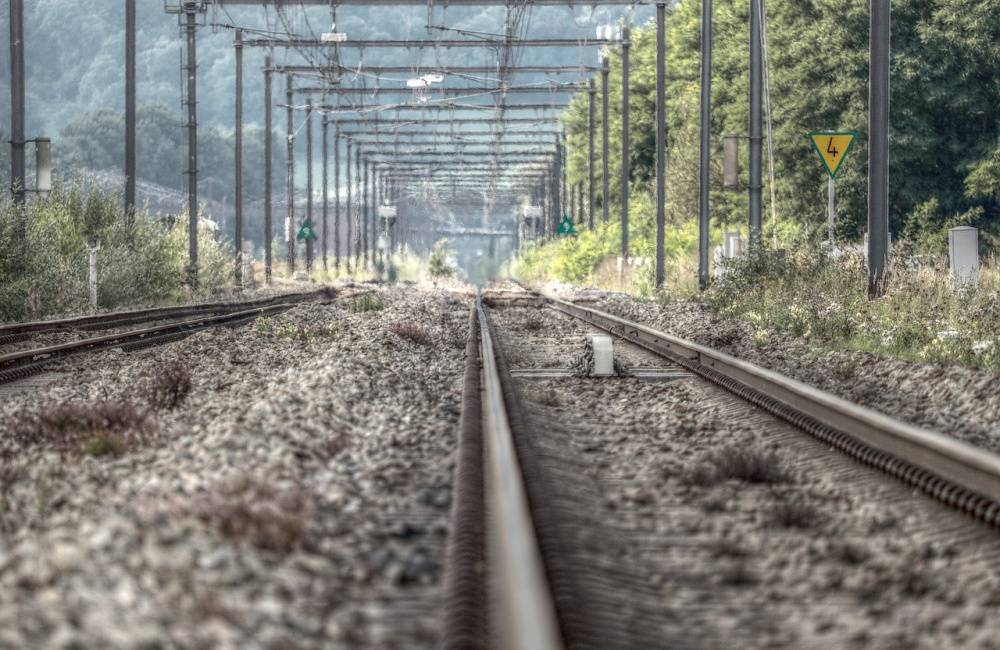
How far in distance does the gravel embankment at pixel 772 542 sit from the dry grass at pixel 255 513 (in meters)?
1.20

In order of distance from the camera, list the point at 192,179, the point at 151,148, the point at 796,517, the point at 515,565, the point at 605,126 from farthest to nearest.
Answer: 1. the point at 151,148
2. the point at 605,126
3. the point at 192,179
4. the point at 796,517
5. the point at 515,565

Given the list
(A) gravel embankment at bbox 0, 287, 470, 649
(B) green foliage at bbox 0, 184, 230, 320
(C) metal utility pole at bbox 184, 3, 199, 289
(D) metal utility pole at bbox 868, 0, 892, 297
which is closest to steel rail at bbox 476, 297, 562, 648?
(A) gravel embankment at bbox 0, 287, 470, 649

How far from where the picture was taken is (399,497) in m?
6.12

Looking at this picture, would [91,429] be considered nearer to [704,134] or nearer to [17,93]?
[17,93]

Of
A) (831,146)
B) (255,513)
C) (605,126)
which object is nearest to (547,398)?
(255,513)

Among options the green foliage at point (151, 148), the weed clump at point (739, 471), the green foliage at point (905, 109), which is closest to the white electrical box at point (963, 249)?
the weed clump at point (739, 471)

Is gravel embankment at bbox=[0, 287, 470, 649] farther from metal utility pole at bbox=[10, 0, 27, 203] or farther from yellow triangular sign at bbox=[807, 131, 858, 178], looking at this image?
metal utility pole at bbox=[10, 0, 27, 203]

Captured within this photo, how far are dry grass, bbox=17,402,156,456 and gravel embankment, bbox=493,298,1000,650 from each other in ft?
8.26

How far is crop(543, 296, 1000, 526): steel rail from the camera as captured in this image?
609 cm

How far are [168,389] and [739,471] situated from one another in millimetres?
5469

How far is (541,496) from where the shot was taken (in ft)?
20.1

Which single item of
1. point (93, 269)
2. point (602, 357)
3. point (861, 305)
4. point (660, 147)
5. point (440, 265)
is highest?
point (660, 147)

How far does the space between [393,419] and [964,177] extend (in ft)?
134

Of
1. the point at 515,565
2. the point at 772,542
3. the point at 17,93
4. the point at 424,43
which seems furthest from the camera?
the point at 424,43
